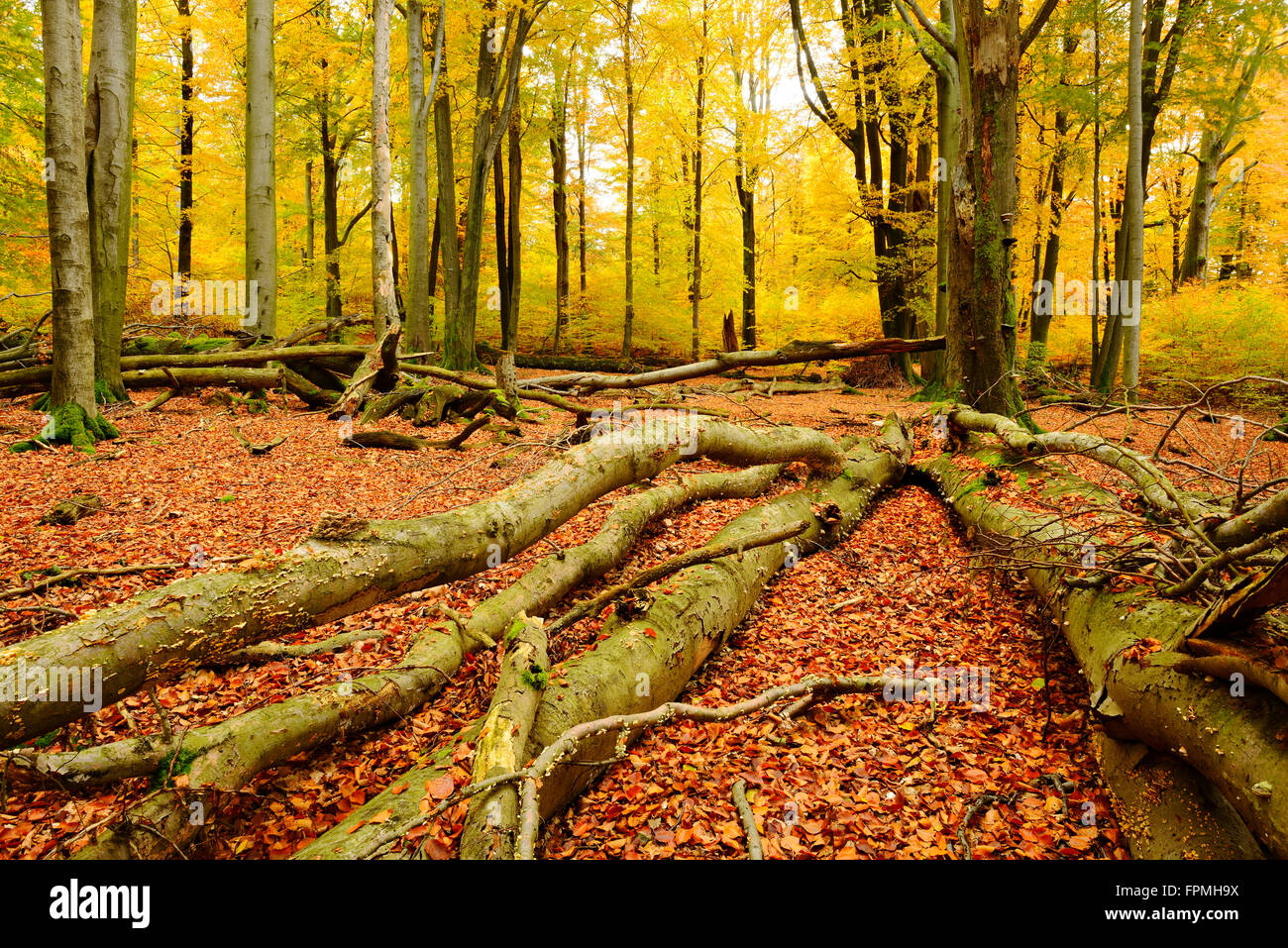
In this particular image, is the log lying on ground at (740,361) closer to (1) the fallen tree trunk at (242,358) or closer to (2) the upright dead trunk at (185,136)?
(1) the fallen tree trunk at (242,358)

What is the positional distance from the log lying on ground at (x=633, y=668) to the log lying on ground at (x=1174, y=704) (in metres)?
1.74

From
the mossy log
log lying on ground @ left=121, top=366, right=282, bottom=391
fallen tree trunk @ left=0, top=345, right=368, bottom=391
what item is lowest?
the mossy log

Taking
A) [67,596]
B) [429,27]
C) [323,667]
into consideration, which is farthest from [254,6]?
[323,667]

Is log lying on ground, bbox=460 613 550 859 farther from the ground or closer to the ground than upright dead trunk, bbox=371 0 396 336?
closer to the ground

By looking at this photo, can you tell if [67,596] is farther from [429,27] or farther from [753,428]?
[429,27]

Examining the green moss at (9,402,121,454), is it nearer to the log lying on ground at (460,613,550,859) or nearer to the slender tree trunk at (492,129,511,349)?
the log lying on ground at (460,613,550,859)

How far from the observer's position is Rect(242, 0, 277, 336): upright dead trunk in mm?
9930

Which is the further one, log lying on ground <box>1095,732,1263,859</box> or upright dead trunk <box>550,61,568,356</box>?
upright dead trunk <box>550,61,568,356</box>

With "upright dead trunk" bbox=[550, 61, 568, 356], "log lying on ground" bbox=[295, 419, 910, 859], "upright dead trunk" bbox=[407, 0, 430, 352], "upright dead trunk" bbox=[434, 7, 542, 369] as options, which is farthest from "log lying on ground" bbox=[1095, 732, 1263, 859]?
"upright dead trunk" bbox=[550, 61, 568, 356]

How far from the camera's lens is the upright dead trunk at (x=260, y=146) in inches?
391

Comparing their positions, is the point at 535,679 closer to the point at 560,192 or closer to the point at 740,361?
the point at 740,361

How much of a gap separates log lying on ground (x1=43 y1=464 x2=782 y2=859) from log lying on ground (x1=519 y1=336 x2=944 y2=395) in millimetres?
4708

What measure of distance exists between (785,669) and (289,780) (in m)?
2.52

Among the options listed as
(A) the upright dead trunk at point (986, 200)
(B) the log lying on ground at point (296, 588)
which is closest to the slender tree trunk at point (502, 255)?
(A) the upright dead trunk at point (986, 200)
